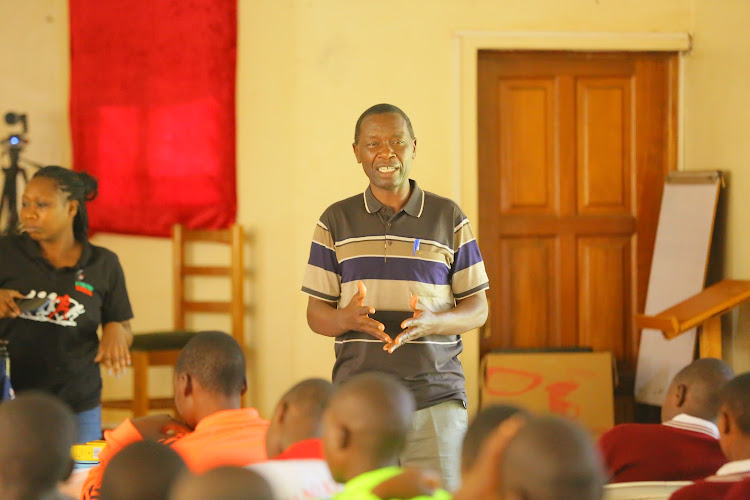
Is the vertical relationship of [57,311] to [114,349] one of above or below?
above

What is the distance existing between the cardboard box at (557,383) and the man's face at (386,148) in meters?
2.47

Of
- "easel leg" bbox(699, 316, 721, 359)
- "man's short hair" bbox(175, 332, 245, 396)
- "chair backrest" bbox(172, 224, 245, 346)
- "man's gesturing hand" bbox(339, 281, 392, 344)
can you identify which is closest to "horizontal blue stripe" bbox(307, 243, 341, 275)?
"man's gesturing hand" bbox(339, 281, 392, 344)

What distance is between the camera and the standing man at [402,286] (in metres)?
2.48

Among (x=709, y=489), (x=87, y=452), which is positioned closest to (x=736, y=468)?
(x=709, y=489)

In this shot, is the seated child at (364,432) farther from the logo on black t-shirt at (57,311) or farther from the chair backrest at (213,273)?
the chair backrest at (213,273)

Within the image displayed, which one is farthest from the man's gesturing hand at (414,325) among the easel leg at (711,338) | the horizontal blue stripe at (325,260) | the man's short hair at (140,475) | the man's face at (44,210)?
the easel leg at (711,338)

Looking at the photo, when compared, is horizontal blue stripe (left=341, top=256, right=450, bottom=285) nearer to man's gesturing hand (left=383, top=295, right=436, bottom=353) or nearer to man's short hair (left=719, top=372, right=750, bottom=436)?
man's gesturing hand (left=383, top=295, right=436, bottom=353)

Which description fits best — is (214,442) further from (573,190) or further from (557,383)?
(573,190)

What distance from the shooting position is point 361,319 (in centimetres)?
243

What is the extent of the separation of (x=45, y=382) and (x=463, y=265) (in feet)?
4.57

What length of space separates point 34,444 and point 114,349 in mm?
1541

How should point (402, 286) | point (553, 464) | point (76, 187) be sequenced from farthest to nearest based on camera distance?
point (76, 187)
point (402, 286)
point (553, 464)

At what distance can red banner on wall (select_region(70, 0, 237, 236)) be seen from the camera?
536 centimetres

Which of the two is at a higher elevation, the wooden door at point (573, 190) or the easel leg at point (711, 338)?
the wooden door at point (573, 190)
